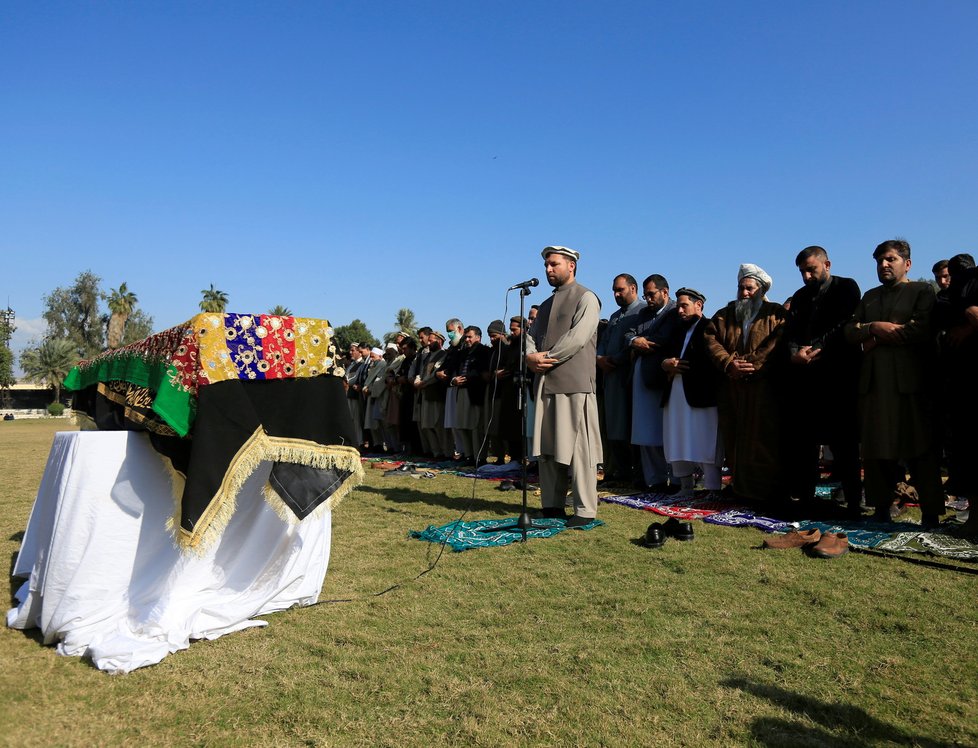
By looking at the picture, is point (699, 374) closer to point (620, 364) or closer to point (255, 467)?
point (620, 364)

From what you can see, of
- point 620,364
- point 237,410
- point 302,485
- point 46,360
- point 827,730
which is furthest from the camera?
point 46,360

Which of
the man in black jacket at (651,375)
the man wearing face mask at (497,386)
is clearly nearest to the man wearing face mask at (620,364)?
the man in black jacket at (651,375)

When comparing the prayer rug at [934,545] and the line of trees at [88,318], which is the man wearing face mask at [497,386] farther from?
the line of trees at [88,318]

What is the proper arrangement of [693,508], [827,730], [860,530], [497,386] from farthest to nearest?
1. [497,386]
2. [693,508]
3. [860,530]
4. [827,730]

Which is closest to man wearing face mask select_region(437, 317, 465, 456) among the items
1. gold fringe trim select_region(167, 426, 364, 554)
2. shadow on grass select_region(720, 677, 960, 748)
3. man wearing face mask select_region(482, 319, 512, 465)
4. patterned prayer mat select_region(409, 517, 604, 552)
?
man wearing face mask select_region(482, 319, 512, 465)

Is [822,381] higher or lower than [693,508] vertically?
higher

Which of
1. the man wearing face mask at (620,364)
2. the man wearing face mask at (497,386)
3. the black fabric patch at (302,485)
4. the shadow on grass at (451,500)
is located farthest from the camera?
the man wearing face mask at (497,386)

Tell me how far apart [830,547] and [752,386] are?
210 cm

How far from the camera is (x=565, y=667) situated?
2.69m

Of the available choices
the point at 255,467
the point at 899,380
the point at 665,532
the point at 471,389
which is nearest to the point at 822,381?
the point at 899,380

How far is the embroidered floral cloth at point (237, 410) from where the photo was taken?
307cm

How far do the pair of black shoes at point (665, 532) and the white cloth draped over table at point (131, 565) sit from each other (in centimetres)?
226

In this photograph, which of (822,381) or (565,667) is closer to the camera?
(565,667)

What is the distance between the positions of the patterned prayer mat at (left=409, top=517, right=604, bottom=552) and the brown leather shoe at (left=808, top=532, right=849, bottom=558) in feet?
5.24
